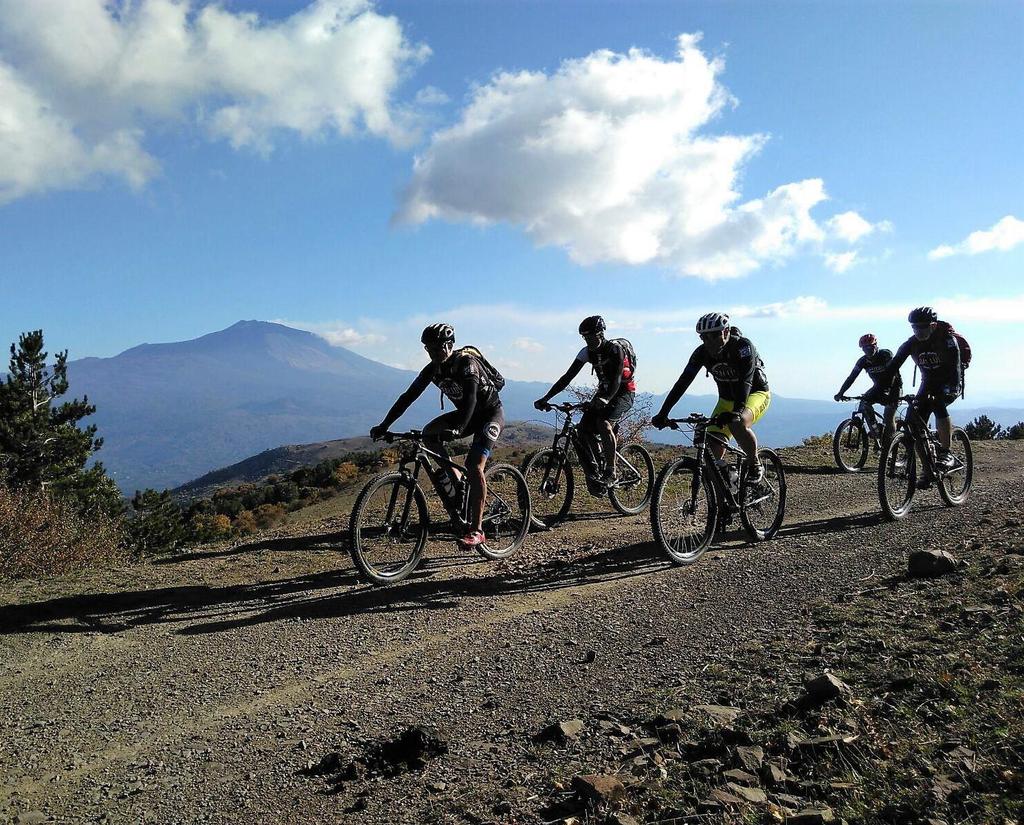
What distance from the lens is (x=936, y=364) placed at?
10.1 m

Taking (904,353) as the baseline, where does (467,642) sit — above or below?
below

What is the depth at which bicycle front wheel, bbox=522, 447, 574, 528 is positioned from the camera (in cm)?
1000

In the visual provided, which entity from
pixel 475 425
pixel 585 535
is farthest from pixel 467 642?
pixel 585 535

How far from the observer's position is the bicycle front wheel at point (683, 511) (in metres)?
7.25

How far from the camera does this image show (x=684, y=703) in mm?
3805

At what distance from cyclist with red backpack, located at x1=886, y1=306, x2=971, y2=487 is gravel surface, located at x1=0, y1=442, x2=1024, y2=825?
2142mm

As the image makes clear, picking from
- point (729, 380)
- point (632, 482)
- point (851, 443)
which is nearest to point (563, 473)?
point (632, 482)

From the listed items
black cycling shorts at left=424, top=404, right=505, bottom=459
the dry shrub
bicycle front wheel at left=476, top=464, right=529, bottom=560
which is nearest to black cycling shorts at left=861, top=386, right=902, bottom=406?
bicycle front wheel at left=476, top=464, right=529, bottom=560

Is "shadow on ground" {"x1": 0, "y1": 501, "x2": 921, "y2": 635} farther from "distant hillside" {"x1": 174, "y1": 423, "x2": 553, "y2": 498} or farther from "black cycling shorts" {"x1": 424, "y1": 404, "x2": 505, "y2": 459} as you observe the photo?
"distant hillside" {"x1": 174, "y1": 423, "x2": 553, "y2": 498}

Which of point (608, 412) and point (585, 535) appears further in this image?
point (608, 412)

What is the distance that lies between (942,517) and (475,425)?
6658mm

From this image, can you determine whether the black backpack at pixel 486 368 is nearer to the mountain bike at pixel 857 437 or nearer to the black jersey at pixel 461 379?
the black jersey at pixel 461 379

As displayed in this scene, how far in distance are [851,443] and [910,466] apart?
231 inches

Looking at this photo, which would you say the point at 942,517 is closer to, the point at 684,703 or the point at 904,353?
the point at 904,353
